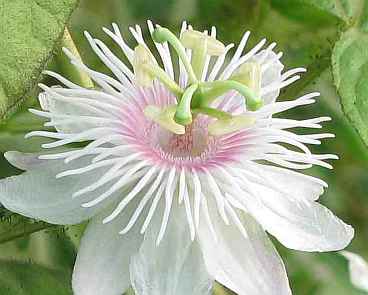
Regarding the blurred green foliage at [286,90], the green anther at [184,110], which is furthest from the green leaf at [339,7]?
the green anther at [184,110]

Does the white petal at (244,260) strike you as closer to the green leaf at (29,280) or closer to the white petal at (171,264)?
the white petal at (171,264)

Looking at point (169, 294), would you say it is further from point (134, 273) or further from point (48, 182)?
point (48, 182)

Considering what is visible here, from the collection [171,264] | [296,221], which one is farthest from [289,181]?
[171,264]

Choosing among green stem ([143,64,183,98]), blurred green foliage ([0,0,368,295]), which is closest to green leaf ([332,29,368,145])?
blurred green foliage ([0,0,368,295])

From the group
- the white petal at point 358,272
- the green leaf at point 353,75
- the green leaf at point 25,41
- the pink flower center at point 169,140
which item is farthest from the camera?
the white petal at point 358,272

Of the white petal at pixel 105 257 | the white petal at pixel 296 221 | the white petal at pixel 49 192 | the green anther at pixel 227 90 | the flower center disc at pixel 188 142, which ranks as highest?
the green anther at pixel 227 90

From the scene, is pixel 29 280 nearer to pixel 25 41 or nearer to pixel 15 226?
pixel 15 226

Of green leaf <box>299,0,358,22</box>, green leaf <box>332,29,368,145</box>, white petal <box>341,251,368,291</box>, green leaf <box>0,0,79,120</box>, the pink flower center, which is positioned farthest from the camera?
white petal <box>341,251,368,291</box>

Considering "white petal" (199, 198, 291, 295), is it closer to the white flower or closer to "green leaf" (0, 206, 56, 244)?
the white flower
